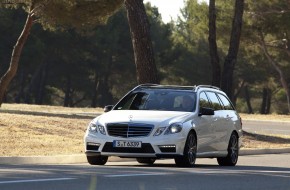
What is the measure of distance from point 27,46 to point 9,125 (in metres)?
49.2

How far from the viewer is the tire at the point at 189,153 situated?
62.5ft

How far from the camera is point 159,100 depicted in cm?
2022

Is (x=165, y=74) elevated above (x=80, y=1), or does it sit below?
below

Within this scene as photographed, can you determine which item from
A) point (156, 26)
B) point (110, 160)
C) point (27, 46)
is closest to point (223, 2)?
point (27, 46)

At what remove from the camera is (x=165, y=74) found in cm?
9475

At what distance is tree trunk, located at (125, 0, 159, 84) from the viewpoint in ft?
105

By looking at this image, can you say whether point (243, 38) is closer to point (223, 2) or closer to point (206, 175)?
point (223, 2)

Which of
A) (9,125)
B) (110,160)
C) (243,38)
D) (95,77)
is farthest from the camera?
(95,77)

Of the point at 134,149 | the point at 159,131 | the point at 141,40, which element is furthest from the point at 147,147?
Answer: the point at 141,40

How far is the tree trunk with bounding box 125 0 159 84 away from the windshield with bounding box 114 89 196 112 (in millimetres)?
11443

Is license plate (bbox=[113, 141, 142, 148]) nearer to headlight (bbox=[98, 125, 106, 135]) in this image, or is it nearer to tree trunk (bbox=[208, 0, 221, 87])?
headlight (bbox=[98, 125, 106, 135])

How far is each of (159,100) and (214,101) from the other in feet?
6.35

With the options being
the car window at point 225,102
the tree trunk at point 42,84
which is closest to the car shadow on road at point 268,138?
the car window at point 225,102

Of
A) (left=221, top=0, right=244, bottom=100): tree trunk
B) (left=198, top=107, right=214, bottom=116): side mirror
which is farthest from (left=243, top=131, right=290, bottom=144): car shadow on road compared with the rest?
(left=198, top=107, right=214, bottom=116): side mirror
